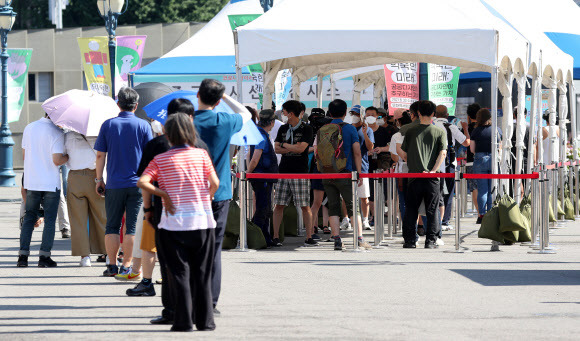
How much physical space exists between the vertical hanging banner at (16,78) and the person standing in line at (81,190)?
19.2m

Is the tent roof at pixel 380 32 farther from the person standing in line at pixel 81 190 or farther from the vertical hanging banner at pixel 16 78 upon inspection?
the vertical hanging banner at pixel 16 78

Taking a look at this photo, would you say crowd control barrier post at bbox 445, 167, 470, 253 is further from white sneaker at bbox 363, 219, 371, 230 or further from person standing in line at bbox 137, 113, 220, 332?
person standing in line at bbox 137, 113, 220, 332

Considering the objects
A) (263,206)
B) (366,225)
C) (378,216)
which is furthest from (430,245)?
(366,225)

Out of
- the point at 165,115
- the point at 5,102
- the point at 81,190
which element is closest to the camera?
the point at 165,115

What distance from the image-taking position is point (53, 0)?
1997 inches

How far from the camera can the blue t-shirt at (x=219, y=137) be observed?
8.33 m

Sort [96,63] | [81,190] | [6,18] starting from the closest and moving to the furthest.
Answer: [81,190], [96,63], [6,18]

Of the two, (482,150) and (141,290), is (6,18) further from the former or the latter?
(141,290)

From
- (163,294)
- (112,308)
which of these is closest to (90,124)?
(112,308)

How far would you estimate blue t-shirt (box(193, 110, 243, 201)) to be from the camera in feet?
27.3

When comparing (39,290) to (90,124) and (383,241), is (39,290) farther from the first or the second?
(383,241)

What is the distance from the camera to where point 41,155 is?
11.5 meters

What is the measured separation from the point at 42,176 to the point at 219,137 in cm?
378

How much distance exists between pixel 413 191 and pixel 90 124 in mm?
4275
